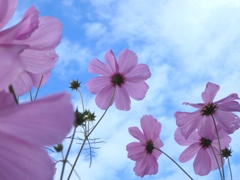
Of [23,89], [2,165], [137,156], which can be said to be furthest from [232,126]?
[2,165]

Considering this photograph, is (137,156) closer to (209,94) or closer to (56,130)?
(209,94)

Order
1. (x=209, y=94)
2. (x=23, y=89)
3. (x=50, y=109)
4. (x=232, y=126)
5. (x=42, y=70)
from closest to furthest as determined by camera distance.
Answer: (x=50, y=109), (x=42, y=70), (x=23, y=89), (x=232, y=126), (x=209, y=94)

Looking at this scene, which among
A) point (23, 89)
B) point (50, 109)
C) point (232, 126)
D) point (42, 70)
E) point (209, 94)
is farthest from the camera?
point (209, 94)

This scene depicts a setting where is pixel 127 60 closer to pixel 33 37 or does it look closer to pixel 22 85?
pixel 22 85

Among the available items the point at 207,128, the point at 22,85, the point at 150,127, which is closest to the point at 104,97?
the point at 150,127

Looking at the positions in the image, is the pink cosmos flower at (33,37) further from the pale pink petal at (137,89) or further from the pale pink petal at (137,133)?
the pale pink petal at (137,133)

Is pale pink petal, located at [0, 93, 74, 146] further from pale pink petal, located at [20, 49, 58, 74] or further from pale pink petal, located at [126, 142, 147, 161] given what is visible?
pale pink petal, located at [126, 142, 147, 161]

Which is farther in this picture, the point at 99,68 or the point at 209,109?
the point at 99,68

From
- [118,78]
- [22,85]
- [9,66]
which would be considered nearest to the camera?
[9,66]
